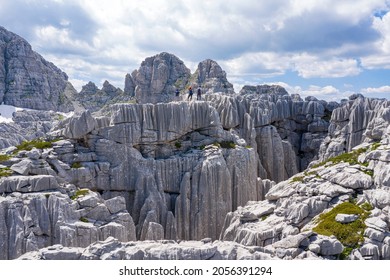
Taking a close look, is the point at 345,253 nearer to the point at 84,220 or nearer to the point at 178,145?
the point at 84,220

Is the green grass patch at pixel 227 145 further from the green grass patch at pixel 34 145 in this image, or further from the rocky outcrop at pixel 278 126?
the green grass patch at pixel 34 145

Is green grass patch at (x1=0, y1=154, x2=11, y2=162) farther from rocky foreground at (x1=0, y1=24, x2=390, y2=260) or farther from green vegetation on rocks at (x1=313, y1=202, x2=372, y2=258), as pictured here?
green vegetation on rocks at (x1=313, y1=202, x2=372, y2=258)

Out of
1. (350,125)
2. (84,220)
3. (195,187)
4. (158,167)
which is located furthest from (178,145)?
(350,125)

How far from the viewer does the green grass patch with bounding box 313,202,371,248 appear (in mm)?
39562

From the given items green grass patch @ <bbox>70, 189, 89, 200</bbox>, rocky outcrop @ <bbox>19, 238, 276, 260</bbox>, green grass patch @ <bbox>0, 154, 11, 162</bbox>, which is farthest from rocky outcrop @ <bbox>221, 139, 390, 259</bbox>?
green grass patch @ <bbox>0, 154, 11, 162</bbox>

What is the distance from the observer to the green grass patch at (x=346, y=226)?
39.6m

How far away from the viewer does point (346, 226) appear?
41.5 metres

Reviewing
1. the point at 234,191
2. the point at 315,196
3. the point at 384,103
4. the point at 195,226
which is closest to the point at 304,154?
the point at 384,103

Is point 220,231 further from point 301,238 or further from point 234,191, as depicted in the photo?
point 301,238

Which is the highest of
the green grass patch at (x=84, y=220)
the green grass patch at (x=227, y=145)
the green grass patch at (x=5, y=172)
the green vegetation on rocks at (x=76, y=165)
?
the green grass patch at (x=227, y=145)

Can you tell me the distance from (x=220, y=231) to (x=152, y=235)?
12.7 m

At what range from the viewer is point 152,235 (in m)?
58.7

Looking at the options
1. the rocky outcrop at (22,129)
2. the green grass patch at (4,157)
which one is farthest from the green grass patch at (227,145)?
the rocky outcrop at (22,129)

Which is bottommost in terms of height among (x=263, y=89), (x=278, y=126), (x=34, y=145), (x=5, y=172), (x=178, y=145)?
(x=5, y=172)
